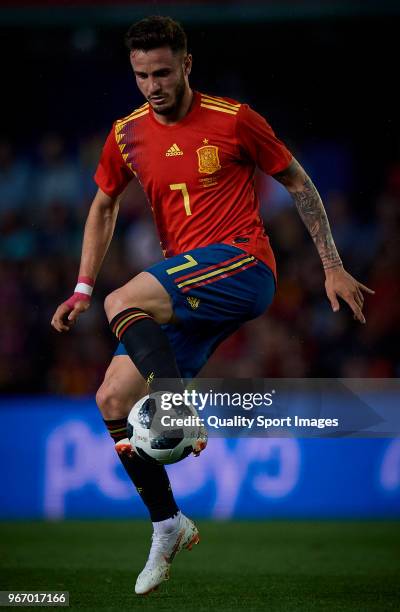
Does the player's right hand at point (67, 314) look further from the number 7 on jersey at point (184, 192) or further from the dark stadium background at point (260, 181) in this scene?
the dark stadium background at point (260, 181)

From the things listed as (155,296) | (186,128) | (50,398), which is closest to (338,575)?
(155,296)

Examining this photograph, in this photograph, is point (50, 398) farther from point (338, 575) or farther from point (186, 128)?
point (186, 128)

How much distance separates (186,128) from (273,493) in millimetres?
3887

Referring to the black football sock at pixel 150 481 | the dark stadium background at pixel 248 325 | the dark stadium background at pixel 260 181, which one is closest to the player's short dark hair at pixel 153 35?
the black football sock at pixel 150 481

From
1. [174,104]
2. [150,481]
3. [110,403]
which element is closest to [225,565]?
[150,481]

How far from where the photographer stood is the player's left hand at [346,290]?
158 inches

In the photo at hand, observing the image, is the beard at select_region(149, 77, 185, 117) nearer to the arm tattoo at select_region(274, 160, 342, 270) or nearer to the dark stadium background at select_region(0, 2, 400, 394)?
the arm tattoo at select_region(274, 160, 342, 270)

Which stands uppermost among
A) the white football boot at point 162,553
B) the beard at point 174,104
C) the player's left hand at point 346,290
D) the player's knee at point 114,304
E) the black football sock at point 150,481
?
the beard at point 174,104

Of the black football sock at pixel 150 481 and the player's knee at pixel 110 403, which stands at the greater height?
the player's knee at pixel 110 403

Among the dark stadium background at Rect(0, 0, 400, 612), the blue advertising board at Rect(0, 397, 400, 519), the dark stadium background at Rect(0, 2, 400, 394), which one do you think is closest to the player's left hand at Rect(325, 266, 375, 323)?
the dark stadium background at Rect(0, 0, 400, 612)

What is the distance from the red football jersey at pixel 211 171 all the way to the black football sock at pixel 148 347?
52 centimetres

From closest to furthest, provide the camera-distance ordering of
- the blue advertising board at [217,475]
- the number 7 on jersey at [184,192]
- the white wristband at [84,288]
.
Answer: the number 7 on jersey at [184,192] < the white wristband at [84,288] < the blue advertising board at [217,475]

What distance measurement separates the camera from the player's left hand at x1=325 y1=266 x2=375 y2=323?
158 inches

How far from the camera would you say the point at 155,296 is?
13.1 feet
